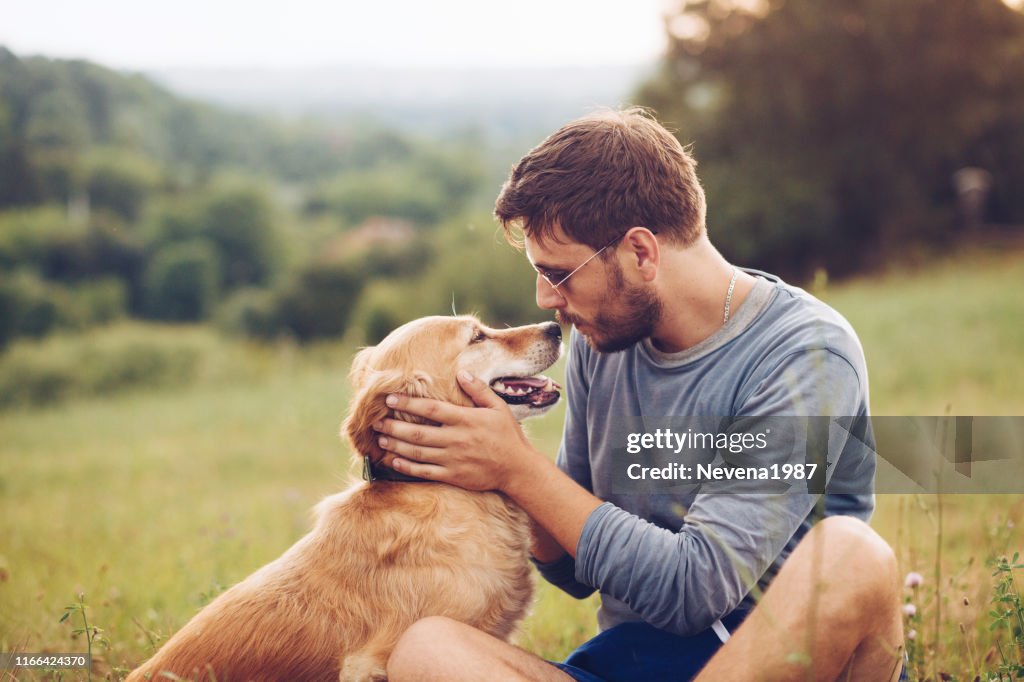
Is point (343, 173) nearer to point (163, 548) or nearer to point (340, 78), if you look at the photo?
point (340, 78)

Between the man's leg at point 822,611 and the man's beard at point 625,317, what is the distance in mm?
809

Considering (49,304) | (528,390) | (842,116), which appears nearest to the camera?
(528,390)

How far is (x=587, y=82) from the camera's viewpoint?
2078 cm

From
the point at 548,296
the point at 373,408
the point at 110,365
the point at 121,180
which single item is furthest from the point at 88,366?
the point at 548,296

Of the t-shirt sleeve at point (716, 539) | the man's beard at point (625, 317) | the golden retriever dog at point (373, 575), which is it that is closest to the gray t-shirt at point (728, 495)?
the t-shirt sleeve at point (716, 539)

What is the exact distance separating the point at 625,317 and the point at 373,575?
1102mm

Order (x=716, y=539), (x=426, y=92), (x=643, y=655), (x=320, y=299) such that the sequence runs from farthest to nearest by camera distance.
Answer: (x=320, y=299) → (x=426, y=92) → (x=643, y=655) → (x=716, y=539)

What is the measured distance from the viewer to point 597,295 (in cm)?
261

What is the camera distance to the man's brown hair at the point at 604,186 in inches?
99.6

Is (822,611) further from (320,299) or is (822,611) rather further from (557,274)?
(320,299)

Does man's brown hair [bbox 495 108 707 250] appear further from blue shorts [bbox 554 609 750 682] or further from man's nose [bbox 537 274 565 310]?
blue shorts [bbox 554 609 750 682]

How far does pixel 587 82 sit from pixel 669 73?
622 cm

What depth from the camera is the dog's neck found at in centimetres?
265

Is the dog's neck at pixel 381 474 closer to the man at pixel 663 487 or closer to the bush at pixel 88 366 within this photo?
the man at pixel 663 487
